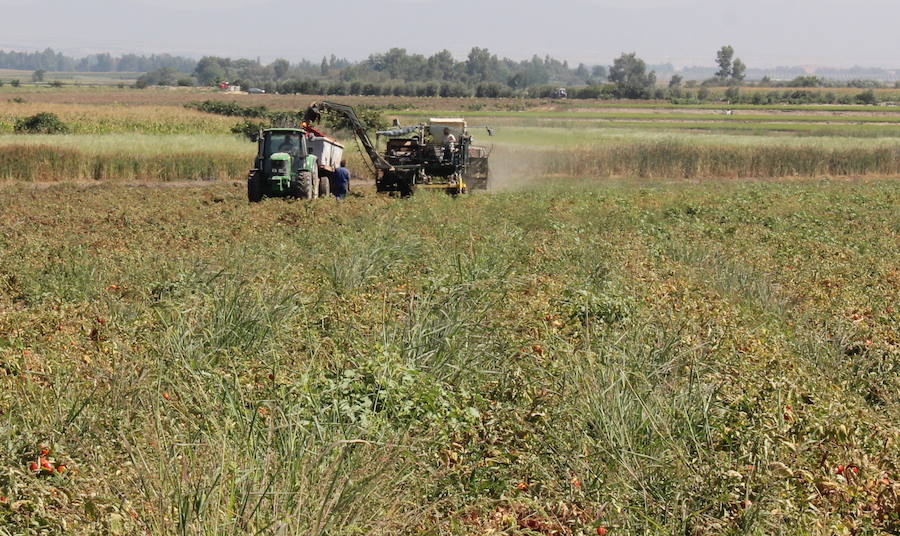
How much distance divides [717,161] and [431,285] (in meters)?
33.7

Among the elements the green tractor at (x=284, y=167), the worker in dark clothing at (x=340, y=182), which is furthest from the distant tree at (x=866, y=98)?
the green tractor at (x=284, y=167)

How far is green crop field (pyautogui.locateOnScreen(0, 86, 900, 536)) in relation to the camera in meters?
4.46

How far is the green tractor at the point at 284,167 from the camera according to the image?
22281 millimetres

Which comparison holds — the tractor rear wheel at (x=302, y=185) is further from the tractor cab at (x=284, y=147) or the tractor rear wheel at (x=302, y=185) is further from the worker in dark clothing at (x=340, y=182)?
the worker in dark clothing at (x=340, y=182)

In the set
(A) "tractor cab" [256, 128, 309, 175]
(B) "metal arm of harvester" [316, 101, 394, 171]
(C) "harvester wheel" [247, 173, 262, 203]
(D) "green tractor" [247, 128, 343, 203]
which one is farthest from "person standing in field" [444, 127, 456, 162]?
(C) "harvester wheel" [247, 173, 262, 203]

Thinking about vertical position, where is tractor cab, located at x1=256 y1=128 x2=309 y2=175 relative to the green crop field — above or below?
above

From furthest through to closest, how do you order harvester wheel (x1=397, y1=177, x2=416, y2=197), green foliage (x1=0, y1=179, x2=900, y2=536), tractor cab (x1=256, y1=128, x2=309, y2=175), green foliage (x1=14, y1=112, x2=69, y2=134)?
green foliage (x1=14, y1=112, x2=69, y2=134)
harvester wheel (x1=397, y1=177, x2=416, y2=197)
tractor cab (x1=256, y1=128, x2=309, y2=175)
green foliage (x1=0, y1=179, x2=900, y2=536)

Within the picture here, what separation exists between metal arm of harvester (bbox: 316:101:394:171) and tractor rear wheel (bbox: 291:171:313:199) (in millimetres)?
3689

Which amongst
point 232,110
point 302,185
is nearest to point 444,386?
point 302,185

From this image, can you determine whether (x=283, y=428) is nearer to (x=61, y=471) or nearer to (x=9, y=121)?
(x=61, y=471)

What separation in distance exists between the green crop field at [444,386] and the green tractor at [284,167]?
8229mm

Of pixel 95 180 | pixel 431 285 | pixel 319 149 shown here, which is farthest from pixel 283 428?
pixel 95 180

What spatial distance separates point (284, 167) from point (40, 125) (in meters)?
24.7

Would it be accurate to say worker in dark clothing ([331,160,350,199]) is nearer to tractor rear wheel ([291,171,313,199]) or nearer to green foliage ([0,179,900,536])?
tractor rear wheel ([291,171,313,199])
